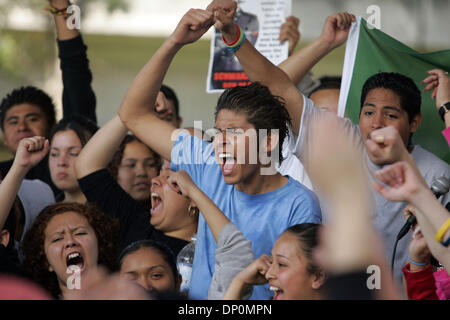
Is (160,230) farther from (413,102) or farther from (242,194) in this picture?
(413,102)

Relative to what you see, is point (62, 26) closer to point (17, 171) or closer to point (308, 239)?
point (17, 171)

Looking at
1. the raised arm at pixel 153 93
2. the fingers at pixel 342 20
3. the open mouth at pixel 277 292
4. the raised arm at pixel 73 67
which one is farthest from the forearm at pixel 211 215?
the raised arm at pixel 73 67

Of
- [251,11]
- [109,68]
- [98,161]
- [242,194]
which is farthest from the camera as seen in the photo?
[109,68]

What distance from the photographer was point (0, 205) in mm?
2836

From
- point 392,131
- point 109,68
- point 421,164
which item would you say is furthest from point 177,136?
point 109,68

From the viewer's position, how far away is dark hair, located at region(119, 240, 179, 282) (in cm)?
290

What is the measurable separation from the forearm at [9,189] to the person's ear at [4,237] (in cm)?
9

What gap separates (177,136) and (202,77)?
28.4 ft

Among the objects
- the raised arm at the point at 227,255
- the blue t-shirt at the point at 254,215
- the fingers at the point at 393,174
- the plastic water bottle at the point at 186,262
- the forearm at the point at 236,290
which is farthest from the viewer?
the plastic water bottle at the point at 186,262

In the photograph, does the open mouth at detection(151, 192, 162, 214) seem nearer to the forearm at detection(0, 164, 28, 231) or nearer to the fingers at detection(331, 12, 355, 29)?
the forearm at detection(0, 164, 28, 231)

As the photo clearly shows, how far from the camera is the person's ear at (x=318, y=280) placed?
212cm

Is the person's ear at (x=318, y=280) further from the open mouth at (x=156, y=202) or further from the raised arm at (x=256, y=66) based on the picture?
the open mouth at (x=156, y=202)

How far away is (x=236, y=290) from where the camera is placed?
83.0 inches

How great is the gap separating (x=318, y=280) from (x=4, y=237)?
1.44 meters
